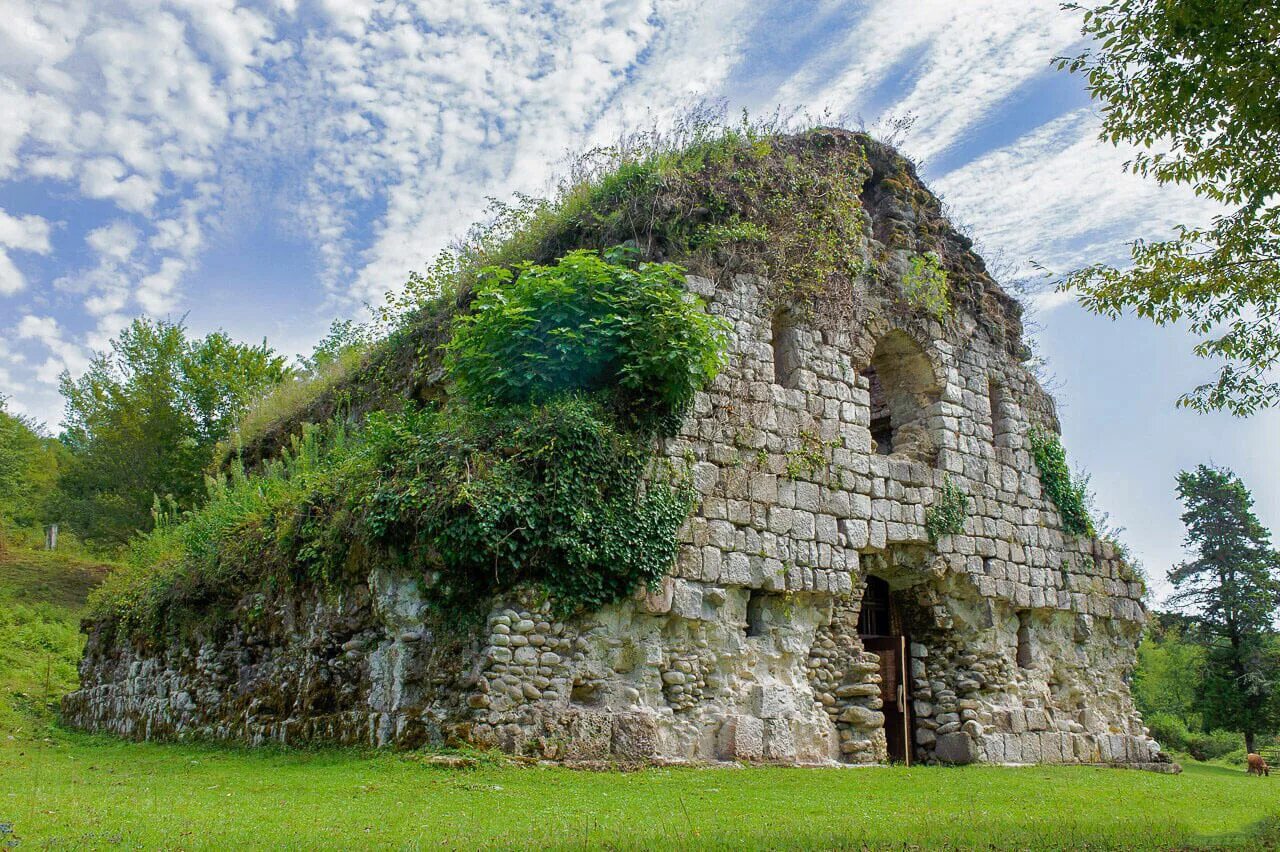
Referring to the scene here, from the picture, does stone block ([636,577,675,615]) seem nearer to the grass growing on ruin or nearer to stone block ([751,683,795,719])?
stone block ([751,683,795,719])

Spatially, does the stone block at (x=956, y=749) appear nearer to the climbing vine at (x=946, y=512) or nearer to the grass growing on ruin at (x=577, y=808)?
the grass growing on ruin at (x=577, y=808)

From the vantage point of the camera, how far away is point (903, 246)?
1423cm

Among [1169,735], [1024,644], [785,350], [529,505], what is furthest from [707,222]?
[1169,735]

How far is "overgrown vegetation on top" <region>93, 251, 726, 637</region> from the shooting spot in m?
9.32

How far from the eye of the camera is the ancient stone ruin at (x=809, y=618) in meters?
9.49

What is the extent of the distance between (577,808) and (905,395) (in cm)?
881

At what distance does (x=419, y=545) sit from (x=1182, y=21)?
7849 mm

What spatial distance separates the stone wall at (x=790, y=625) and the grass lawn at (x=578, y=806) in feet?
2.07

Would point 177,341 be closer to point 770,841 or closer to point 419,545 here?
point 419,545

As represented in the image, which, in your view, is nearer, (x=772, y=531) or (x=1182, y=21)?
(x=1182, y=21)

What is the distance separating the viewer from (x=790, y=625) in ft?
36.3

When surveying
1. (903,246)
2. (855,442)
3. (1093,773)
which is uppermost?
(903,246)

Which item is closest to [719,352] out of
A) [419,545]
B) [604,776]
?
[419,545]

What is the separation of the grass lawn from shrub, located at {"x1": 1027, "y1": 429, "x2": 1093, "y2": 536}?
13.0 ft
